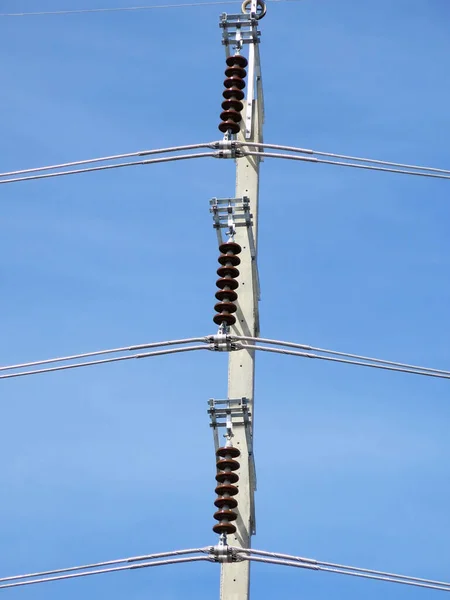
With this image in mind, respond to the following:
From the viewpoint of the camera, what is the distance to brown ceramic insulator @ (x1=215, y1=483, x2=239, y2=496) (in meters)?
20.1

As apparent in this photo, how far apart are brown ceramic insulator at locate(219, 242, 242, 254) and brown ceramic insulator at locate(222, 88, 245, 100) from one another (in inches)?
122

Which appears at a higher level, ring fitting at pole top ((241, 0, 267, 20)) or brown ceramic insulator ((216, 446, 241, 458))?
ring fitting at pole top ((241, 0, 267, 20))

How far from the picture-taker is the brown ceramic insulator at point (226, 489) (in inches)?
792

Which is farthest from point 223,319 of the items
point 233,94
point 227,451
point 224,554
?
point 233,94

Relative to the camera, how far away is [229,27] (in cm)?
2475

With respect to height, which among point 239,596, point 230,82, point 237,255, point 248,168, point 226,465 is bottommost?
point 239,596

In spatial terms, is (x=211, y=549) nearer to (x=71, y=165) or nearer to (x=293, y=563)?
(x=293, y=563)

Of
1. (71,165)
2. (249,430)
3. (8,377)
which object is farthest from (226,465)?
(71,165)

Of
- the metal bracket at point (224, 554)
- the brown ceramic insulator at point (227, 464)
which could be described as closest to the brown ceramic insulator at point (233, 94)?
the brown ceramic insulator at point (227, 464)

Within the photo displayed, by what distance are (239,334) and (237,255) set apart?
1.32m

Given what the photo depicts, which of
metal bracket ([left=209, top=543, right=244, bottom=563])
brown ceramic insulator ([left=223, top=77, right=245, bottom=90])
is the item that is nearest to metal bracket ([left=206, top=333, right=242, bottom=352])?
metal bracket ([left=209, top=543, right=244, bottom=563])

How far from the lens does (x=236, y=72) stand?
24328 mm

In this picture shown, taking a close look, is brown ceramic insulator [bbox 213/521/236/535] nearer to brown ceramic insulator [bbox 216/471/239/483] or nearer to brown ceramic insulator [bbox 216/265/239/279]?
brown ceramic insulator [bbox 216/471/239/483]

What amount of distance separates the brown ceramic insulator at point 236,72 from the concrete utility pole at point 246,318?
12cm
